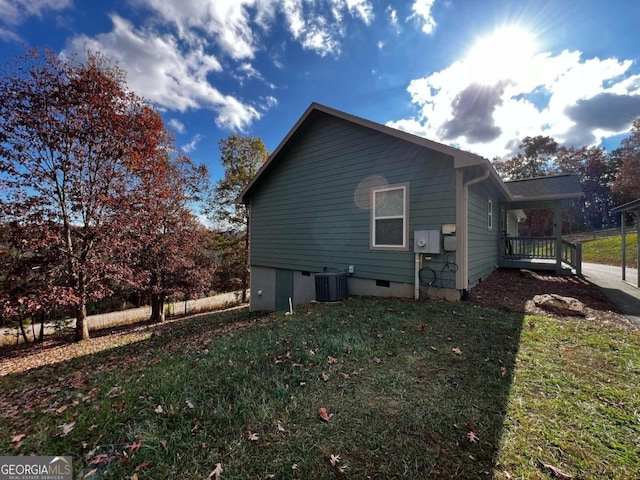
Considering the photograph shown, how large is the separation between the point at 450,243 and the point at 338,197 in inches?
128

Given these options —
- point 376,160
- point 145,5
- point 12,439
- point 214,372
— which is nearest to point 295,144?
point 376,160

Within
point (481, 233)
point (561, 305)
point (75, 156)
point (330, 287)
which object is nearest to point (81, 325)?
point (75, 156)

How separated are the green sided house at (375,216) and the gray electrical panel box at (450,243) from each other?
0.02m

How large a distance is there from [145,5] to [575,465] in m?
10.4

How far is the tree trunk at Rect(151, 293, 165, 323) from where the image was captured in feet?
39.1

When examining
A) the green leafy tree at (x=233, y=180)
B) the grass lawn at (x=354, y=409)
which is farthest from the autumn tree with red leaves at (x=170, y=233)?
the grass lawn at (x=354, y=409)

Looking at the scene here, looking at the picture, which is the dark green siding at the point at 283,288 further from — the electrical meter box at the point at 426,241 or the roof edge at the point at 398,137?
the electrical meter box at the point at 426,241

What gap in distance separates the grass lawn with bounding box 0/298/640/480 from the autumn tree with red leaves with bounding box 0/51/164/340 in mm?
4077

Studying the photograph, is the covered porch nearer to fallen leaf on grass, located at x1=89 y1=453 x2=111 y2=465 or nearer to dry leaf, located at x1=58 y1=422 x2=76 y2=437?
fallen leaf on grass, located at x1=89 y1=453 x2=111 y2=465

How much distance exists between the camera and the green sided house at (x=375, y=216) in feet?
19.5

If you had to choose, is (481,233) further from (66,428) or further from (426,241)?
(66,428)

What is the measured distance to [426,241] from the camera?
6.00 metres

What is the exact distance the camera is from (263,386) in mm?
2799

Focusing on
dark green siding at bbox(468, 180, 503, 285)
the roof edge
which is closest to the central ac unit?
dark green siding at bbox(468, 180, 503, 285)
